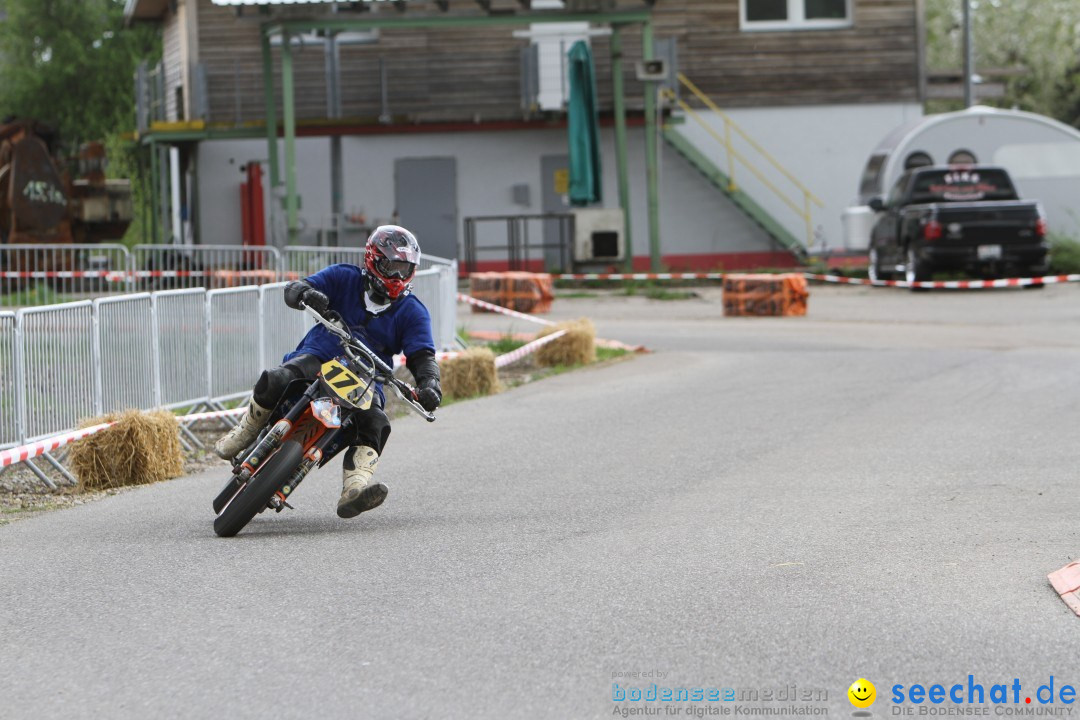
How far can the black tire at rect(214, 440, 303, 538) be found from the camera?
29.0ft

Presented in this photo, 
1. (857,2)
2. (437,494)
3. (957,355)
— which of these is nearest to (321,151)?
(857,2)

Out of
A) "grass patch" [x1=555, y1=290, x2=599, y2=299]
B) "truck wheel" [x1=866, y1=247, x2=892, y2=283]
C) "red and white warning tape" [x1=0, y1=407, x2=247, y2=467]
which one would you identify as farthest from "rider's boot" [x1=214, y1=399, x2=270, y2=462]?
"truck wheel" [x1=866, y1=247, x2=892, y2=283]

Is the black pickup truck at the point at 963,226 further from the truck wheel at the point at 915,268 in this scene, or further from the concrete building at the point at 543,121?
the concrete building at the point at 543,121

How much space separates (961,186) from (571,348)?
1313cm

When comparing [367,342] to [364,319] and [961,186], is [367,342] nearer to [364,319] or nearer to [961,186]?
[364,319]

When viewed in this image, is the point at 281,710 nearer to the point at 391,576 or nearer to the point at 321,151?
the point at 391,576

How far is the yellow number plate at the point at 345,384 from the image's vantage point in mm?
8977

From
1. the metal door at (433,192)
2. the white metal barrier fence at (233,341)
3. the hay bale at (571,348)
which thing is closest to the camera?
the white metal barrier fence at (233,341)

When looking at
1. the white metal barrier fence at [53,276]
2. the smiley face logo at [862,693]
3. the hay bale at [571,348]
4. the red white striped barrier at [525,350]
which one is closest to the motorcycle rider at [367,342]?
the smiley face logo at [862,693]

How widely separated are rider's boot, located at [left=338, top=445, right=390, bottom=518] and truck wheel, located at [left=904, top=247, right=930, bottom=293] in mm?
20287

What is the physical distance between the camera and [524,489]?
417 inches

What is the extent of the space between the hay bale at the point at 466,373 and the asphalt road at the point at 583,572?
1.26 meters

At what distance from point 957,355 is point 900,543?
34.6 ft

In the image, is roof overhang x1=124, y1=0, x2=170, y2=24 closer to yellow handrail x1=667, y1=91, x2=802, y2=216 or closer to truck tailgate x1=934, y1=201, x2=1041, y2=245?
yellow handrail x1=667, y1=91, x2=802, y2=216
